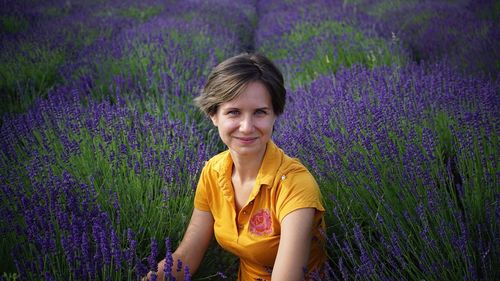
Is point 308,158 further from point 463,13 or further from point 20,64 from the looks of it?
point 463,13

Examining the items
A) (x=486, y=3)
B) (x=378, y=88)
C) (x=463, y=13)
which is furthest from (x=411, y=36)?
(x=378, y=88)

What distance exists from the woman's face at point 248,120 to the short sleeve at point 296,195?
0.57 feet

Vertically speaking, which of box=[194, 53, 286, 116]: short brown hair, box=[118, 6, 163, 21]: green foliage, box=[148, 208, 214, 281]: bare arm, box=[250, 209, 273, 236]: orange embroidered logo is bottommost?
box=[148, 208, 214, 281]: bare arm

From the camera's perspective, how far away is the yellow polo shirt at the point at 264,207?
1.48 meters

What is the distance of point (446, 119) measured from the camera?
2389 mm

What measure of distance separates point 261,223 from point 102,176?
1001 millimetres

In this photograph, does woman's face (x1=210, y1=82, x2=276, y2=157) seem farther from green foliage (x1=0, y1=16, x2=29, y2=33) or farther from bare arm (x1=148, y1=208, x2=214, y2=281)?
green foliage (x1=0, y1=16, x2=29, y2=33)

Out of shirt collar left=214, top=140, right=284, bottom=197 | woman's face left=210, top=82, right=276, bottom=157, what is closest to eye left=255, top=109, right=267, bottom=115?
woman's face left=210, top=82, right=276, bottom=157

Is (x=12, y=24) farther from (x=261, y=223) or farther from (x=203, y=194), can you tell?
(x=261, y=223)

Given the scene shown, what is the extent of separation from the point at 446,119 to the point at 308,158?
0.89 meters

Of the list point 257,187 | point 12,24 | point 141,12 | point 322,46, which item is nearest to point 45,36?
point 12,24

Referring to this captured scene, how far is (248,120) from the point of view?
1.50 m

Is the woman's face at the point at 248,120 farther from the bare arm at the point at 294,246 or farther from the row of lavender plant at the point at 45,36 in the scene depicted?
the row of lavender plant at the point at 45,36

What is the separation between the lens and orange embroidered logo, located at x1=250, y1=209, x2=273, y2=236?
155 cm
